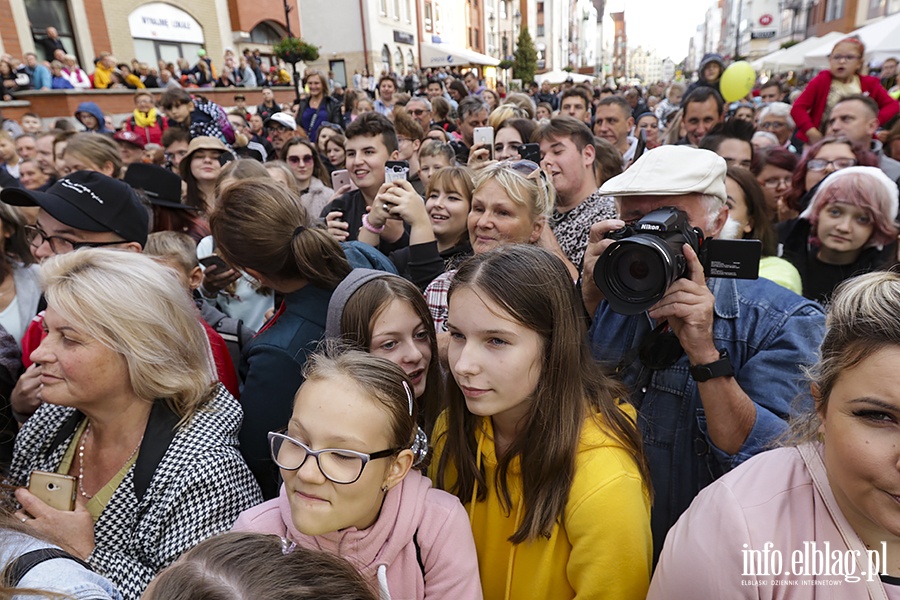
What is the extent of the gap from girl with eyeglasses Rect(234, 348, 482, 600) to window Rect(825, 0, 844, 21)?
40.3 m

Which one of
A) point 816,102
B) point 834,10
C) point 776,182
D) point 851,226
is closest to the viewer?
point 851,226

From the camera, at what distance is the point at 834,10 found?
3272 cm

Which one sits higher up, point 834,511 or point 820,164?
point 820,164

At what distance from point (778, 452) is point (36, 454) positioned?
2.20 m

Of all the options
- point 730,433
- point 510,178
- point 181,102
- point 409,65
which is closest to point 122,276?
point 510,178

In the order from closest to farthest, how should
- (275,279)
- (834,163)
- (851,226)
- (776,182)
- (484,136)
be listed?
1. (275,279)
2. (851,226)
3. (834,163)
4. (776,182)
5. (484,136)

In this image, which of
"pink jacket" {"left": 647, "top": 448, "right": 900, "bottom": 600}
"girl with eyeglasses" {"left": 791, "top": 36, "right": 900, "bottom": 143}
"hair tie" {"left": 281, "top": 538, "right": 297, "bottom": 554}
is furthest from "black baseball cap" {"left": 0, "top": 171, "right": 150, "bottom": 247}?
"girl with eyeglasses" {"left": 791, "top": 36, "right": 900, "bottom": 143}

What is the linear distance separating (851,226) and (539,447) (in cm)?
243

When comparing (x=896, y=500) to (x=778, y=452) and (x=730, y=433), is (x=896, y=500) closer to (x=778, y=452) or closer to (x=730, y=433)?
(x=778, y=452)

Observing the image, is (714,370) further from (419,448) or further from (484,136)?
(484,136)

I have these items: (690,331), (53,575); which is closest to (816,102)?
(690,331)

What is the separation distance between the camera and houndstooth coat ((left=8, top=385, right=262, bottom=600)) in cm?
154

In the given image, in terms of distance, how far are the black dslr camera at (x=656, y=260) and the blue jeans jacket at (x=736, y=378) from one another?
0.17 metres

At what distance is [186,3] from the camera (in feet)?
71.7
